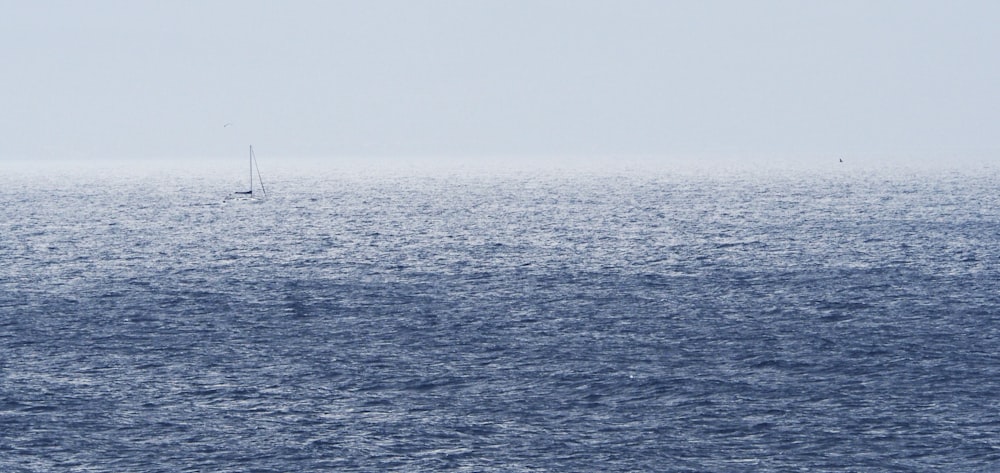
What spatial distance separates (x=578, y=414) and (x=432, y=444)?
824 cm

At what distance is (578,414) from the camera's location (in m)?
52.9

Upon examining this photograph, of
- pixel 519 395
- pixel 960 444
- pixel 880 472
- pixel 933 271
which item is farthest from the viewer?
pixel 933 271

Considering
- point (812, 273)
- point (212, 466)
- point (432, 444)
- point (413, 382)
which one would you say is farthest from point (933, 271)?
point (212, 466)

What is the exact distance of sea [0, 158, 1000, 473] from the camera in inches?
1870

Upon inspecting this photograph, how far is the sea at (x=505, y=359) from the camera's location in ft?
156

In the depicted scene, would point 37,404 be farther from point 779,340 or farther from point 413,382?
point 779,340

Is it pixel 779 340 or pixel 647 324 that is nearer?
pixel 779 340

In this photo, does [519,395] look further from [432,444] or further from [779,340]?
[779,340]

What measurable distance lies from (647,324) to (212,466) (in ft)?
125

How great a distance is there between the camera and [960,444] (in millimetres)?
47219

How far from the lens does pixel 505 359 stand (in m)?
64.8

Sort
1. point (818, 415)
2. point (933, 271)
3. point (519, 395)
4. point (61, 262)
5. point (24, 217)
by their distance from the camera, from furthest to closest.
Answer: point (24, 217)
point (61, 262)
point (933, 271)
point (519, 395)
point (818, 415)

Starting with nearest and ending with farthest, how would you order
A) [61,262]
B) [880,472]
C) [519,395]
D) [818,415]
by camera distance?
[880,472]
[818,415]
[519,395]
[61,262]

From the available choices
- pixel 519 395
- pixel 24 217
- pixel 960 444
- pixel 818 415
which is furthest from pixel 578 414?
pixel 24 217
